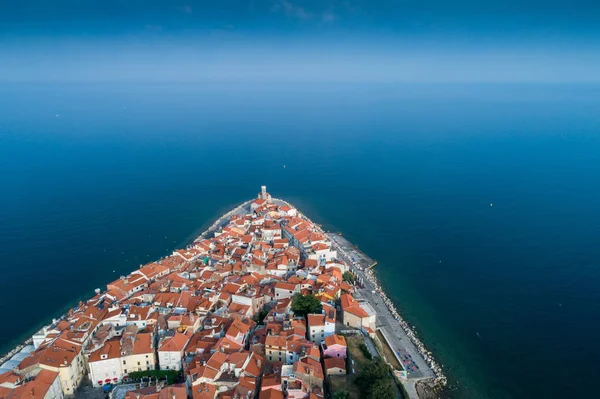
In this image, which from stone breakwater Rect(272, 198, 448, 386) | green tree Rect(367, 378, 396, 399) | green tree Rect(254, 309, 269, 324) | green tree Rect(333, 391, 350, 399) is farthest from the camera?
green tree Rect(254, 309, 269, 324)

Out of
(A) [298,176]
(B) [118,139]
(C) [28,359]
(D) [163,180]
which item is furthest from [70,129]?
(C) [28,359]

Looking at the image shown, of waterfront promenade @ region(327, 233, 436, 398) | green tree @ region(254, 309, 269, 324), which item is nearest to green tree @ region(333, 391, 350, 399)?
waterfront promenade @ region(327, 233, 436, 398)

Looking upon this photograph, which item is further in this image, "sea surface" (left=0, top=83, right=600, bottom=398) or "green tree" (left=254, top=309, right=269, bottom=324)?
"sea surface" (left=0, top=83, right=600, bottom=398)

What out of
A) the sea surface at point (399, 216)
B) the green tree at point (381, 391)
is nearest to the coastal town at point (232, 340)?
the green tree at point (381, 391)

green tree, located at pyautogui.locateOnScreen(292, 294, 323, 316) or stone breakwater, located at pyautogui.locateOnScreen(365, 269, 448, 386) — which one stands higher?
green tree, located at pyautogui.locateOnScreen(292, 294, 323, 316)

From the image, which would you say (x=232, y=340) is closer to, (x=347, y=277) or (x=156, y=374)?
(x=156, y=374)

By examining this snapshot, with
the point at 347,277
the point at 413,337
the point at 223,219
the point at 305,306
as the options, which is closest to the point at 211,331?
the point at 305,306

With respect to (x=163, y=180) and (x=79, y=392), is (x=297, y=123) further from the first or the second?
(x=79, y=392)

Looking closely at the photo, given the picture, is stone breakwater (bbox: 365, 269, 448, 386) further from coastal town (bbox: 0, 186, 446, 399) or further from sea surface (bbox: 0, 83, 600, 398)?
sea surface (bbox: 0, 83, 600, 398)
